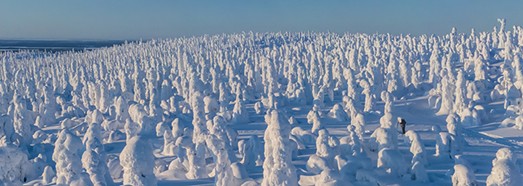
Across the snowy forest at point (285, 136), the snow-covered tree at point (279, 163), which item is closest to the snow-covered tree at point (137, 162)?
the snowy forest at point (285, 136)

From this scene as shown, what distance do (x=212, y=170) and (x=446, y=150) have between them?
34.9 ft

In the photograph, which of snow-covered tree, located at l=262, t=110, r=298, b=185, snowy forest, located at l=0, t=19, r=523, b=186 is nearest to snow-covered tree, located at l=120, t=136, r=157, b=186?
snowy forest, located at l=0, t=19, r=523, b=186

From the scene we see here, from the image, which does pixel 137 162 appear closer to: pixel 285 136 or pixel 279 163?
pixel 279 163

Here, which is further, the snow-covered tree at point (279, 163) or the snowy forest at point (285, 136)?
the snowy forest at point (285, 136)

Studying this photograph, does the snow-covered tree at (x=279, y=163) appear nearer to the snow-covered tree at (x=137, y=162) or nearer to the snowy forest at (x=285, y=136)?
the snowy forest at (x=285, y=136)

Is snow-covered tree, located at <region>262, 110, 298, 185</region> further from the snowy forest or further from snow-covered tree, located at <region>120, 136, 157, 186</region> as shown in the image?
snow-covered tree, located at <region>120, 136, 157, 186</region>

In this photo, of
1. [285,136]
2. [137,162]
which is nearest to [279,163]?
[285,136]

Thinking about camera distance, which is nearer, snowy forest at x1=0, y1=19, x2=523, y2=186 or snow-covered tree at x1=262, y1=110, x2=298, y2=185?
snow-covered tree at x1=262, y1=110, x2=298, y2=185

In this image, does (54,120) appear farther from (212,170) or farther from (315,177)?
(315,177)

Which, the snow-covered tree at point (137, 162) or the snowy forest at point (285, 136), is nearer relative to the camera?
the snow-covered tree at point (137, 162)

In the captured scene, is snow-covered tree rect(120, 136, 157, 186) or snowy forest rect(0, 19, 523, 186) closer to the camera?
snow-covered tree rect(120, 136, 157, 186)

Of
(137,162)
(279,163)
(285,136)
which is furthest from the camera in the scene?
(285,136)

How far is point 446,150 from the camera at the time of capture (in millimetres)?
22625

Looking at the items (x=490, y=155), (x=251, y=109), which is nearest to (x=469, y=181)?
(x=490, y=155)
